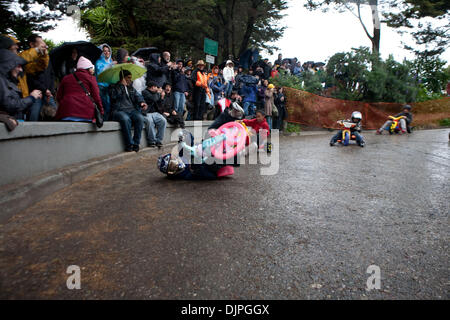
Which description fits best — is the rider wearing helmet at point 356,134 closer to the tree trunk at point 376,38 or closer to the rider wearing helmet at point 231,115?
the rider wearing helmet at point 231,115

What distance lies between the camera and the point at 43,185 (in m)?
4.10

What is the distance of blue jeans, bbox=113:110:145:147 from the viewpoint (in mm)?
7051

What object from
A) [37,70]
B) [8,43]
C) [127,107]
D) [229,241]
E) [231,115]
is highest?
[8,43]

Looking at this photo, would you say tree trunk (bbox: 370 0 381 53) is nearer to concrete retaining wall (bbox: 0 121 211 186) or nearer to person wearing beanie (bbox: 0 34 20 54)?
concrete retaining wall (bbox: 0 121 211 186)

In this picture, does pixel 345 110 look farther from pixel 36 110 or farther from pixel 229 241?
pixel 229 241

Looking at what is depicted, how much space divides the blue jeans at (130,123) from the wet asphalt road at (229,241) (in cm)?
214

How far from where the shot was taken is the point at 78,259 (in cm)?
258

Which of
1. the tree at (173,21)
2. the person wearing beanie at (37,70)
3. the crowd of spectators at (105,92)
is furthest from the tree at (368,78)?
the person wearing beanie at (37,70)

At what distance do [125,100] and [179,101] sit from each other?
9.91 ft

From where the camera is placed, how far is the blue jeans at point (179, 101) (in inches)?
393

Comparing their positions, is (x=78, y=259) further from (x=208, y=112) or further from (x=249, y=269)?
(x=208, y=112)

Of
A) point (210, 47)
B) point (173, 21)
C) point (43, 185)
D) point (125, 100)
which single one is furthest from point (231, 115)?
point (173, 21)

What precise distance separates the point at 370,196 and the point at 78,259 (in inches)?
156

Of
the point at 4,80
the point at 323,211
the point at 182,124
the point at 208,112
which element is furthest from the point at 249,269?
the point at 208,112
